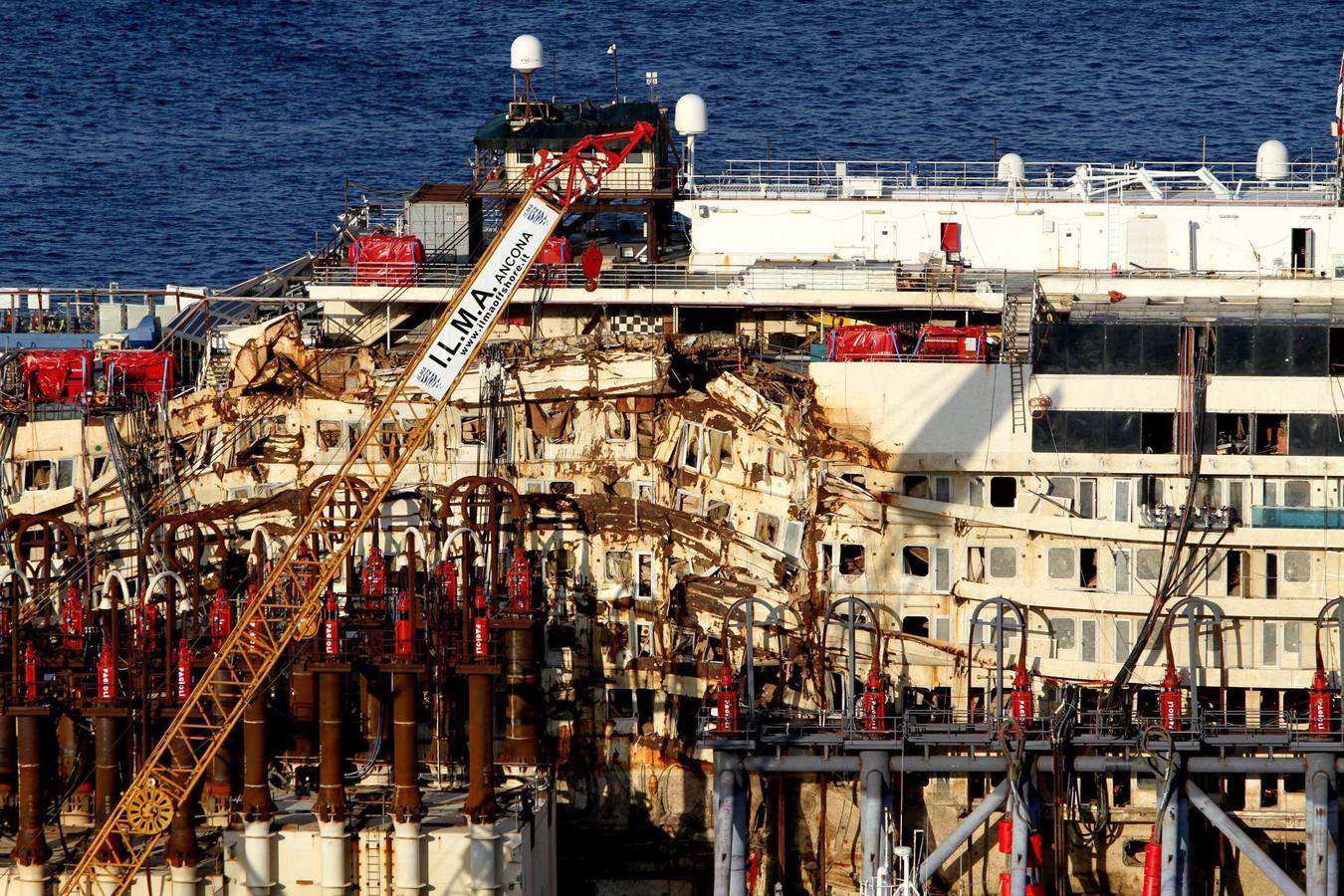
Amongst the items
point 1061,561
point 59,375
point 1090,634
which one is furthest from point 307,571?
point 1090,634

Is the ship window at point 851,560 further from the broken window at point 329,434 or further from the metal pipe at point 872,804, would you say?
the broken window at point 329,434

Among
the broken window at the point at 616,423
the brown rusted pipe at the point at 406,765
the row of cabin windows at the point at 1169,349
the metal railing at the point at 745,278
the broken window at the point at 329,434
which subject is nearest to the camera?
the brown rusted pipe at the point at 406,765

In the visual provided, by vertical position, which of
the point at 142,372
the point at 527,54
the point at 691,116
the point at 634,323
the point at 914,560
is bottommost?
Answer: the point at 914,560

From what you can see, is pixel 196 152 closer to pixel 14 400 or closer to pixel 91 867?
pixel 14 400

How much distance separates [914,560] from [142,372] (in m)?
24.9

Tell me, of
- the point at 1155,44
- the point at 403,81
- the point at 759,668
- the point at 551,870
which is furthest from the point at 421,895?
the point at 1155,44

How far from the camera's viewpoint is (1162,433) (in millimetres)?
87062

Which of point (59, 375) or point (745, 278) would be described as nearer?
point (59, 375)

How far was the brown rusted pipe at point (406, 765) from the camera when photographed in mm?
83062

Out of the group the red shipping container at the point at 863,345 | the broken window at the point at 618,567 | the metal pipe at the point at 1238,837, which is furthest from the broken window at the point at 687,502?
the metal pipe at the point at 1238,837

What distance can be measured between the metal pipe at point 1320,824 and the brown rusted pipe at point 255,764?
29.1 m

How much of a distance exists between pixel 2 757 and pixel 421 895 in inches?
500

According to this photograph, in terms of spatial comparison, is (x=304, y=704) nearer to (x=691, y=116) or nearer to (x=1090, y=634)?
(x=1090, y=634)

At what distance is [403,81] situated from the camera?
169 meters
